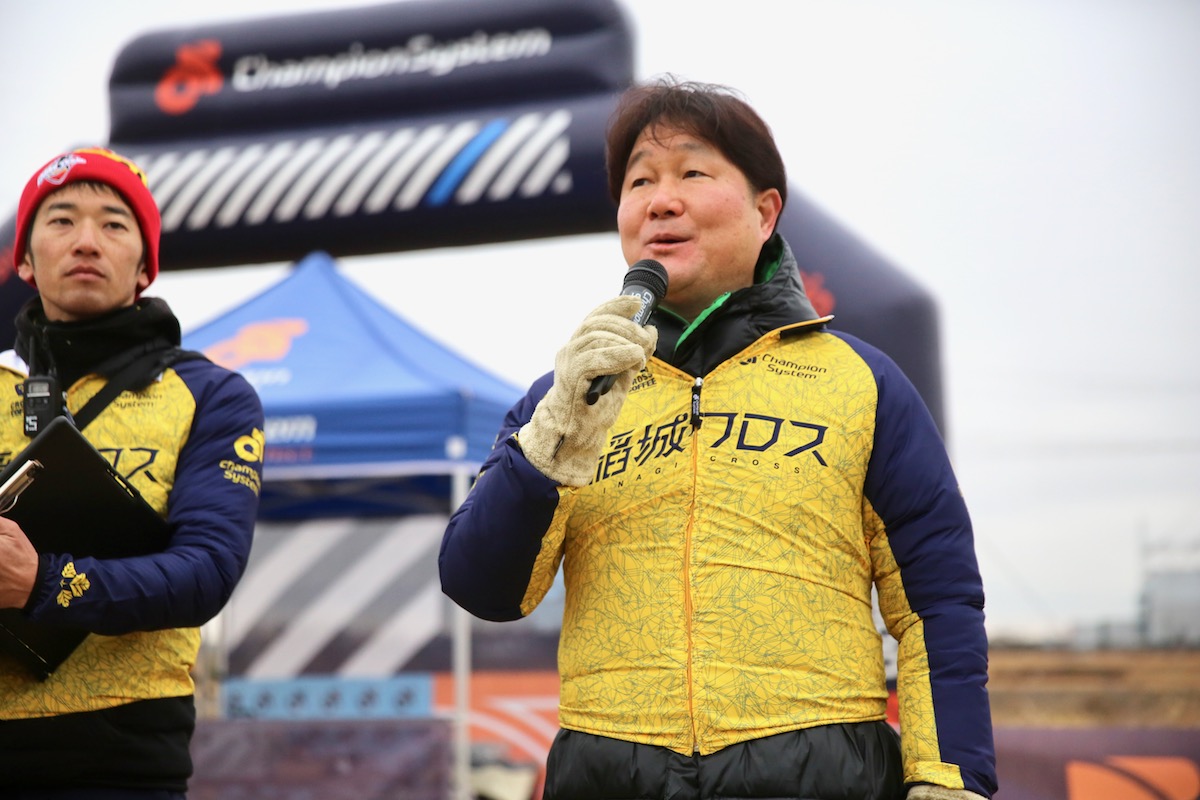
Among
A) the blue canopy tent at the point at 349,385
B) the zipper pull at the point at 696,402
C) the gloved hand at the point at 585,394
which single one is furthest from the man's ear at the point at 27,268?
the blue canopy tent at the point at 349,385

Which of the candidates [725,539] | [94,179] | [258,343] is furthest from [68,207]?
[258,343]

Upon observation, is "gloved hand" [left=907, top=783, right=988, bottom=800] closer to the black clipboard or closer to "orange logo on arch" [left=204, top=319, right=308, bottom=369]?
the black clipboard

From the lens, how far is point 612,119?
201 cm

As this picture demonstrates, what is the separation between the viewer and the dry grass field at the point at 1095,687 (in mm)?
12680

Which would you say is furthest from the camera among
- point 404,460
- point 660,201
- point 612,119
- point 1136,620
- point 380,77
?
point 1136,620

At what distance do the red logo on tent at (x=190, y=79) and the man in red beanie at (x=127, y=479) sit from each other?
4.41 meters

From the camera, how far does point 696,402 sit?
5.72 ft

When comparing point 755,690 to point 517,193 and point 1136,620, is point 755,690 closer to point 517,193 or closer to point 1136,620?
point 517,193

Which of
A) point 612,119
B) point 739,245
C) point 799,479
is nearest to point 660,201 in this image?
point 739,245

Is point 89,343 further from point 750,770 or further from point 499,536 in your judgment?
point 750,770

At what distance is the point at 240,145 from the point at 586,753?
5275 mm

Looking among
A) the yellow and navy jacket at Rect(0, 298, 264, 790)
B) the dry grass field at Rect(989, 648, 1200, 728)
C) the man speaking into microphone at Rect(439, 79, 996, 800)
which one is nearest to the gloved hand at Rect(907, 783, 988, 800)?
the man speaking into microphone at Rect(439, 79, 996, 800)

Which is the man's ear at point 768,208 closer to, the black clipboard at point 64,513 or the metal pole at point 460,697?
the black clipboard at point 64,513

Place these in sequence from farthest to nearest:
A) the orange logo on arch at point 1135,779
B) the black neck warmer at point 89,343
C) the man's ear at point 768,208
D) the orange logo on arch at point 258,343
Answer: the orange logo on arch at point 258,343 → the orange logo on arch at point 1135,779 → the black neck warmer at point 89,343 → the man's ear at point 768,208
